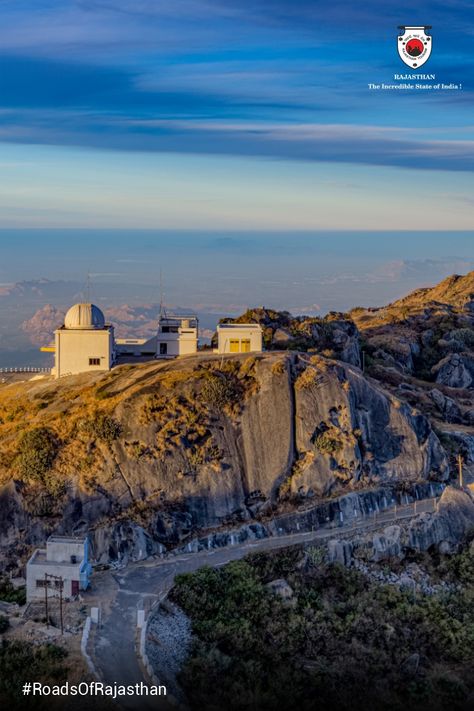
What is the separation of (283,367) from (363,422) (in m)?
5.88

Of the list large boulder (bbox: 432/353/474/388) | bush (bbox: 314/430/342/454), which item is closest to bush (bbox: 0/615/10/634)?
bush (bbox: 314/430/342/454)

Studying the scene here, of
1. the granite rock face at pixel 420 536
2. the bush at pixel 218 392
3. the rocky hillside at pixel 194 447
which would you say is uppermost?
the bush at pixel 218 392

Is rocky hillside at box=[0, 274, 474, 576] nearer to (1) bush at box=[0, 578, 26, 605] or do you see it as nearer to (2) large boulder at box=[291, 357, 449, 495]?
(2) large boulder at box=[291, 357, 449, 495]

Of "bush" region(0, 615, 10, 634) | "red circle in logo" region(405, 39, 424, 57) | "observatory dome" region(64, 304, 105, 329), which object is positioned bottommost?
"bush" region(0, 615, 10, 634)

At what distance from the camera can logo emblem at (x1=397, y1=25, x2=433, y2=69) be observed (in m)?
50.3

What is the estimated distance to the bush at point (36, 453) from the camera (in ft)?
159

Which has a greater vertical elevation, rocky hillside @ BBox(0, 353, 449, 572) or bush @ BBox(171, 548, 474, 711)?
rocky hillside @ BBox(0, 353, 449, 572)

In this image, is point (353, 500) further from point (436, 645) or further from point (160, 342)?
point (160, 342)

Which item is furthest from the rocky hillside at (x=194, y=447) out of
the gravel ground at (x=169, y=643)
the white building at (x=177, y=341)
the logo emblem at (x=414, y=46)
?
the logo emblem at (x=414, y=46)

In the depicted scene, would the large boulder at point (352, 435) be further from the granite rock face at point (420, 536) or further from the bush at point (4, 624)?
the bush at point (4, 624)

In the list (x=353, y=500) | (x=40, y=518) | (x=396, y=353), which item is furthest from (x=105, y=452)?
(x=396, y=353)

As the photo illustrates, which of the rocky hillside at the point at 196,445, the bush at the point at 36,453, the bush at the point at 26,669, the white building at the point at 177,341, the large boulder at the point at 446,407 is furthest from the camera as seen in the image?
the large boulder at the point at 446,407

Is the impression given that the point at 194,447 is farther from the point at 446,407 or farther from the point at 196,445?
the point at 446,407

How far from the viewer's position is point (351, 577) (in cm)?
4562
